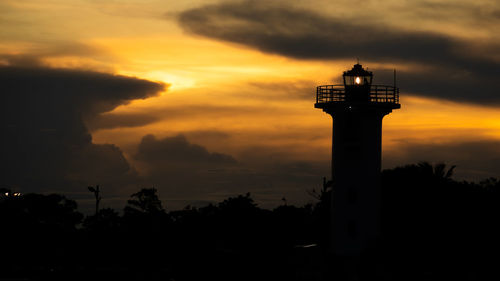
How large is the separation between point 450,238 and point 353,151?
786cm

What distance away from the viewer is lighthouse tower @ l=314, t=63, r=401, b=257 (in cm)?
4847

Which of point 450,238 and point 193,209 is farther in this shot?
point 193,209

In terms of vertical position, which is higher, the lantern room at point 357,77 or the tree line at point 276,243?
the lantern room at point 357,77

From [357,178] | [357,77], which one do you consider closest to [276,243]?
[357,178]

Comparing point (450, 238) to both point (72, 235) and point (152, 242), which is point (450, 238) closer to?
point (152, 242)

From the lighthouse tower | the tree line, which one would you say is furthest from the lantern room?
the tree line

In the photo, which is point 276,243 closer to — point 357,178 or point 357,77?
point 357,178

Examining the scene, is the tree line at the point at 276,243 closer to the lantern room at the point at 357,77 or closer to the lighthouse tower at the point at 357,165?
the lighthouse tower at the point at 357,165

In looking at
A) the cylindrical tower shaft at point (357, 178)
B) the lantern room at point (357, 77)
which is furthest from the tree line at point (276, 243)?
the lantern room at point (357, 77)

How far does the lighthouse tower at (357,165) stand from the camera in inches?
1908

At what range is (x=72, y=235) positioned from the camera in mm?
66500

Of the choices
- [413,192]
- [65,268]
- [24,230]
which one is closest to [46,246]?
[24,230]

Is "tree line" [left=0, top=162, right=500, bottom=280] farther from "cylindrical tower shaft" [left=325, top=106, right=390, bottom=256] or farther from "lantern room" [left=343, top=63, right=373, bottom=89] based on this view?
"lantern room" [left=343, top=63, right=373, bottom=89]

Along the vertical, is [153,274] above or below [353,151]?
below
